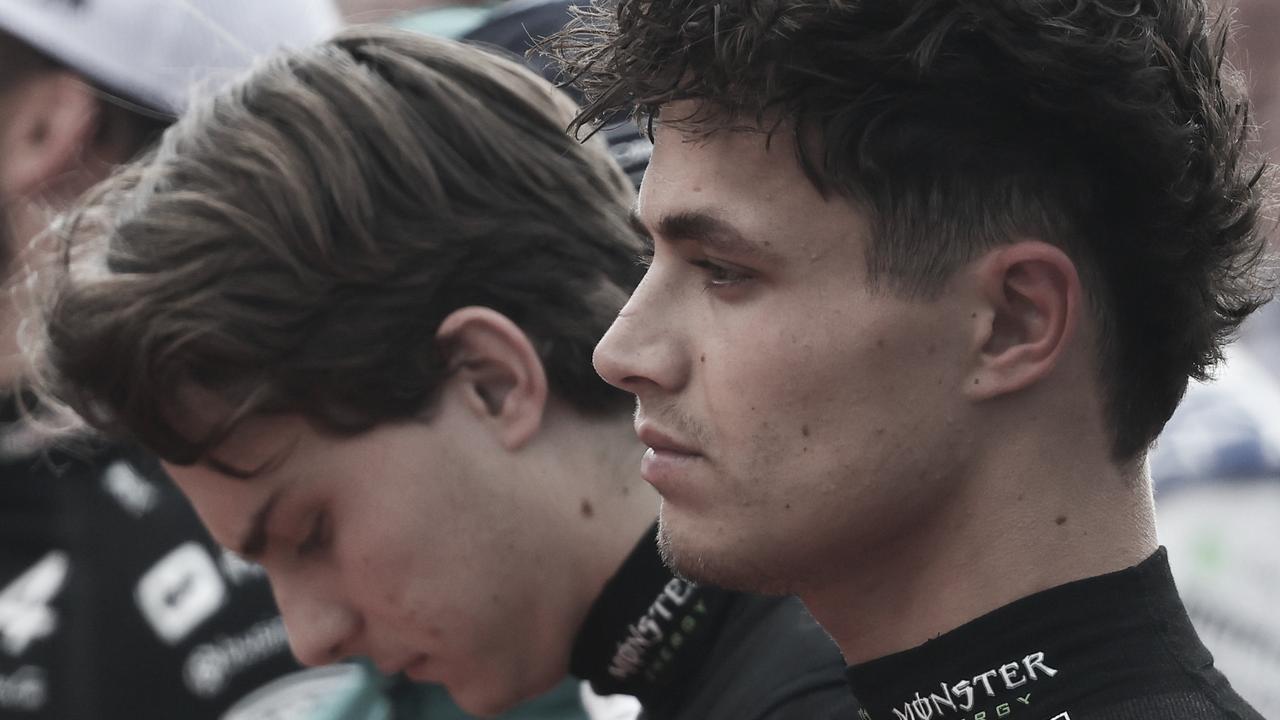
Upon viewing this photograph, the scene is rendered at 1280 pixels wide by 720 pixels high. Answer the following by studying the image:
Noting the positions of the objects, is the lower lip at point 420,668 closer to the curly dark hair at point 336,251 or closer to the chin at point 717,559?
the curly dark hair at point 336,251

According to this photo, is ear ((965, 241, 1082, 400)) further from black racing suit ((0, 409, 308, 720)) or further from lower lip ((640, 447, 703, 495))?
black racing suit ((0, 409, 308, 720))

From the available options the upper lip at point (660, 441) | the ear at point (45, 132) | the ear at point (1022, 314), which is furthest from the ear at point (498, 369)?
the ear at point (45, 132)

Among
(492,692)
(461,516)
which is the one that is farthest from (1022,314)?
(492,692)

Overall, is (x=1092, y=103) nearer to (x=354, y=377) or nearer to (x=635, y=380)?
(x=635, y=380)

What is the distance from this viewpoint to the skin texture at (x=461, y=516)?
2371mm

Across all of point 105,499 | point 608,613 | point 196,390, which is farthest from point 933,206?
point 105,499

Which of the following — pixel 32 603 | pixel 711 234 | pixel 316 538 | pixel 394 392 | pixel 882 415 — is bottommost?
pixel 32 603

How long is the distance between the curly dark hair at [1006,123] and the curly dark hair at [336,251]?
752 millimetres

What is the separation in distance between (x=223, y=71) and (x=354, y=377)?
3.25 ft

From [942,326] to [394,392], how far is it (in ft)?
3.25

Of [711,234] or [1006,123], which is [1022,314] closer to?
[1006,123]

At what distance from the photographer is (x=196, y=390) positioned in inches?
94.2

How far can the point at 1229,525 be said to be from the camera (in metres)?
2.72

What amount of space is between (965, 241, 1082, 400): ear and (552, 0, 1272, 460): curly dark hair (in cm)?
3
